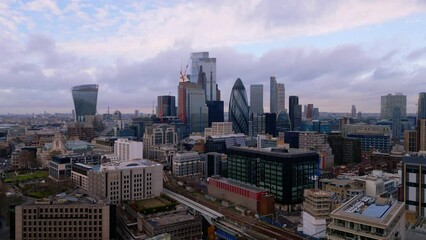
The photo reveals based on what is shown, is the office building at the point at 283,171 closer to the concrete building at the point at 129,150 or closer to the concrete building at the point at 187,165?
the concrete building at the point at 187,165

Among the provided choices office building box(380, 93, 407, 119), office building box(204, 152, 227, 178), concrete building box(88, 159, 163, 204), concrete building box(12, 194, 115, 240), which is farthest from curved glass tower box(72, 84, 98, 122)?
office building box(380, 93, 407, 119)

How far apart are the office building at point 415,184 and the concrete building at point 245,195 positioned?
451 inches

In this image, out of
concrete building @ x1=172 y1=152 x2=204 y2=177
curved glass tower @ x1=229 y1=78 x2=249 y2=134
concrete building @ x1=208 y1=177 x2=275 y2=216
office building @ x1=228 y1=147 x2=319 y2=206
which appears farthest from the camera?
curved glass tower @ x1=229 y1=78 x2=249 y2=134

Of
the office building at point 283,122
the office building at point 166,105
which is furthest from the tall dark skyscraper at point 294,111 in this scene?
the office building at point 166,105

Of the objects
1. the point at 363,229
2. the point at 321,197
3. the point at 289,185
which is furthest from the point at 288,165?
the point at 363,229

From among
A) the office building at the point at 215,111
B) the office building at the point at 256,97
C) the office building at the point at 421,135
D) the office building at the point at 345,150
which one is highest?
the office building at the point at 256,97

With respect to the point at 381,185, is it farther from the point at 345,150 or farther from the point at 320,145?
the point at 345,150

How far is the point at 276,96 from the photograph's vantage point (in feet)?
464

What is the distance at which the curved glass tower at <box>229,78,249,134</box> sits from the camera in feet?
339

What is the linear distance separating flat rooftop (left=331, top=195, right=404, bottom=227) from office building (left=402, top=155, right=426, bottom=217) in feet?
33.0

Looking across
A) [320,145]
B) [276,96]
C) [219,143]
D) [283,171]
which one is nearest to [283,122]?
[276,96]

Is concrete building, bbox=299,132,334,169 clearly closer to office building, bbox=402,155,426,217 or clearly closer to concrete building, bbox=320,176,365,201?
concrete building, bbox=320,176,365,201

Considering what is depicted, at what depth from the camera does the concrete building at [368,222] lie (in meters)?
17.3

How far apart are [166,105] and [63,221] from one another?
102479 mm
